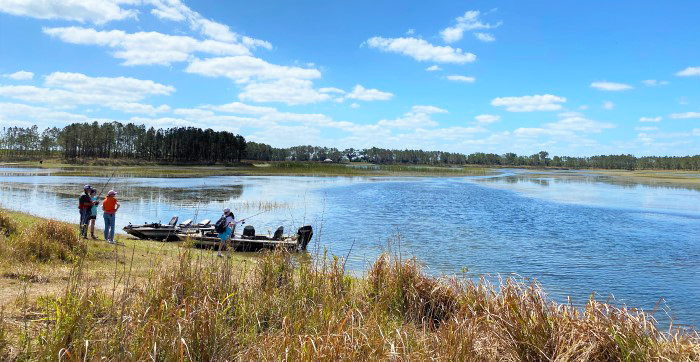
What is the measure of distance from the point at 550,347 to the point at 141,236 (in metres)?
18.4

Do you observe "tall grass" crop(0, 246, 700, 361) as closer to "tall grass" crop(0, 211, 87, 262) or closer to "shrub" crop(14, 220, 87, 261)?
"tall grass" crop(0, 211, 87, 262)

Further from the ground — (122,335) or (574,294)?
(122,335)

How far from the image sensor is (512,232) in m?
25.4

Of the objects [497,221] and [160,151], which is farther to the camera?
[160,151]

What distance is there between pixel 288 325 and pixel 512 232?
2222 cm

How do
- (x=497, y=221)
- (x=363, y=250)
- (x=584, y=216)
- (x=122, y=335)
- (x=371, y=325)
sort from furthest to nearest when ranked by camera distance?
(x=584, y=216), (x=497, y=221), (x=363, y=250), (x=371, y=325), (x=122, y=335)

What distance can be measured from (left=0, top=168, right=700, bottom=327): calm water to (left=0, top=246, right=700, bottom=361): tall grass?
3.57 metres

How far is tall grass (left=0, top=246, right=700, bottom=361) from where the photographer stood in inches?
177

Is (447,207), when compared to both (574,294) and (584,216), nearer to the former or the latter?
(584,216)

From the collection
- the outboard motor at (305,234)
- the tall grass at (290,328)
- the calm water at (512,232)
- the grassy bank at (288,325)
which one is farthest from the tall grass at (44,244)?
the outboard motor at (305,234)

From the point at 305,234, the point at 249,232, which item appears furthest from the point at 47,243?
the point at 305,234

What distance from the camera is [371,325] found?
5879mm

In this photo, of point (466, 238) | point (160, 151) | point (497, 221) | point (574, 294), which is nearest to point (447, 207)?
point (497, 221)

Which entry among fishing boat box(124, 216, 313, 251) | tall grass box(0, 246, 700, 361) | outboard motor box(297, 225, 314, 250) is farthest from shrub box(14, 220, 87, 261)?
outboard motor box(297, 225, 314, 250)
